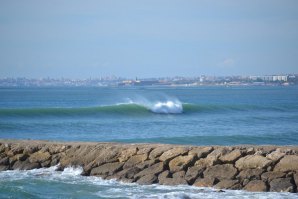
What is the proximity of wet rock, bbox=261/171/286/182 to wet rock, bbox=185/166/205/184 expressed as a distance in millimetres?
1286

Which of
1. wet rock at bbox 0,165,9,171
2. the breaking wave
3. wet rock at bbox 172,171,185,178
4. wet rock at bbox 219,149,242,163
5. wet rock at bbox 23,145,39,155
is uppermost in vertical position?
wet rock at bbox 219,149,242,163

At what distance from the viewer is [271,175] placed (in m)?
11.0

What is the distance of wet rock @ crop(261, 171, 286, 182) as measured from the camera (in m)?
11.0

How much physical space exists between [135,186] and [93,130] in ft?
45.3

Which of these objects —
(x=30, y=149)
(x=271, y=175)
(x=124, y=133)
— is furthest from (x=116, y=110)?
(x=271, y=175)

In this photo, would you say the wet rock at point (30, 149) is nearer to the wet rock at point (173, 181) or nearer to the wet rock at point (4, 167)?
the wet rock at point (4, 167)

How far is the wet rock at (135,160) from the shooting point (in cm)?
1251

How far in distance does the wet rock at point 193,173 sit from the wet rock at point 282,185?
150 centimetres

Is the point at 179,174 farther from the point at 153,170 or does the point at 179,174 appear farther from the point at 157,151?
the point at 157,151

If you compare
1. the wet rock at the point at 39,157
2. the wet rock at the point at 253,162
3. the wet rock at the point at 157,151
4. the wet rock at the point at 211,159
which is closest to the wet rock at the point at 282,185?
the wet rock at the point at 253,162

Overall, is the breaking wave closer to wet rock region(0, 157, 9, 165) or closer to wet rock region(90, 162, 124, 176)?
wet rock region(0, 157, 9, 165)

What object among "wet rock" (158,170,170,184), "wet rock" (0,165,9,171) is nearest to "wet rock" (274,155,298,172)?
"wet rock" (158,170,170,184)

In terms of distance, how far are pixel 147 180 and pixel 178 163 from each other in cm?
Answer: 76

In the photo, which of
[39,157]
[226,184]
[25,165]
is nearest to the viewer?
[226,184]
